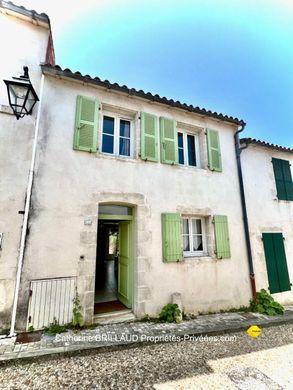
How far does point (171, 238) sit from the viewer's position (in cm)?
518

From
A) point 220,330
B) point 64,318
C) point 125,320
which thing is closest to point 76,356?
point 64,318

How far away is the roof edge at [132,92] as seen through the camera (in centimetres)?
470

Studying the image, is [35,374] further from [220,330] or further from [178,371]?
[220,330]

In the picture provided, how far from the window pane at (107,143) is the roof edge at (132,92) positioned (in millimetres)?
1285

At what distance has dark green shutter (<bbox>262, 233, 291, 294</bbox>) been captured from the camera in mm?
6469

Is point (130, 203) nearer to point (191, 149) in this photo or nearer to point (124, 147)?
point (124, 147)

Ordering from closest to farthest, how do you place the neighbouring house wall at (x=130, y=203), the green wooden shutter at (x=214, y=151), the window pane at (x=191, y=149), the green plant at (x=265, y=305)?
the neighbouring house wall at (x=130, y=203) → the green plant at (x=265, y=305) → the green wooden shutter at (x=214, y=151) → the window pane at (x=191, y=149)

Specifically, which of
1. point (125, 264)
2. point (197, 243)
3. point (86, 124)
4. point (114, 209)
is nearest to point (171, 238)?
point (197, 243)

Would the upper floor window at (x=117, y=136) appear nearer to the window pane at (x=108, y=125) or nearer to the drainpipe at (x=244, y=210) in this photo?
the window pane at (x=108, y=125)

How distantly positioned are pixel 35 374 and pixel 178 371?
2080mm

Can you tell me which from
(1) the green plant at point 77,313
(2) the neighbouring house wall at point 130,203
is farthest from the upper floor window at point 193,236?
(1) the green plant at point 77,313

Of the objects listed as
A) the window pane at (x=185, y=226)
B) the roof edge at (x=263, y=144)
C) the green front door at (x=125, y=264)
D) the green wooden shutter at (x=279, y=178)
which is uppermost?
the roof edge at (x=263, y=144)

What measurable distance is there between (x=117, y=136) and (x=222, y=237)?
4.22 metres

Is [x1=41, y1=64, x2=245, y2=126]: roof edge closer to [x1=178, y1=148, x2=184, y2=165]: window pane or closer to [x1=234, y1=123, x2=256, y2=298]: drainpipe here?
[x1=234, y1=123, x2=256, y2=298]: drainpipe
